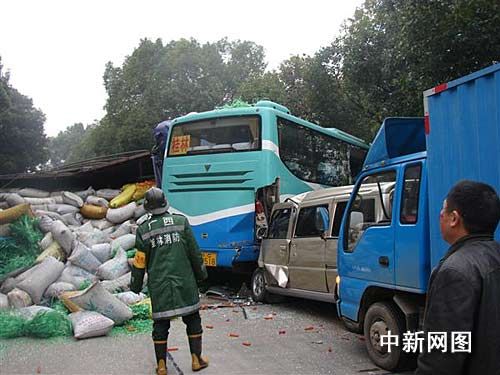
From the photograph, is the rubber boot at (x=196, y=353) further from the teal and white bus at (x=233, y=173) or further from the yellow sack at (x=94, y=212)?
the yellow sack at (x=94, y=212)

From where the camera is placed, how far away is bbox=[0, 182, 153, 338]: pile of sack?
648 cm

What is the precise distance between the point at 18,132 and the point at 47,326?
21038mm

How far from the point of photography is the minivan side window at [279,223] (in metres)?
8.31

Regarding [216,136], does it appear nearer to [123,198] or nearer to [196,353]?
[123,198]

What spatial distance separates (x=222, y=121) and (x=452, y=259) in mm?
7634

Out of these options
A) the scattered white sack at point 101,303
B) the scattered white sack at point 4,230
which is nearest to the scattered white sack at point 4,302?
the scattered white sack at point 101,303

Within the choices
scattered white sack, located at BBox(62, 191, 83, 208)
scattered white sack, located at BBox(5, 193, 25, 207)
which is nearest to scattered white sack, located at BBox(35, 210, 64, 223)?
scattered white sack, located at BBox(5, 193, 25, 207)

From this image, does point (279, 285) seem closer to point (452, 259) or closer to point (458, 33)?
point (458, 33)

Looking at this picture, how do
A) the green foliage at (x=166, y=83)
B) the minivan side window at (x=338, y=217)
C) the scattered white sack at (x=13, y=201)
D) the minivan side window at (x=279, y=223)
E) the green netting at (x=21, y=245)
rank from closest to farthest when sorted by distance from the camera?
the minivan side window at (x=338, y=217) < the green netting at (x=21, y=245) < the minivan side window at (x=279, y=223) < the scattered white sack at (x=13, y=201) < the green foliage at (x=166, y=83)

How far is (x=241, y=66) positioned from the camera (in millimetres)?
30562

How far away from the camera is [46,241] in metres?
9.12

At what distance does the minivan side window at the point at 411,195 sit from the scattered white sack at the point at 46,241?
6728 millimetres

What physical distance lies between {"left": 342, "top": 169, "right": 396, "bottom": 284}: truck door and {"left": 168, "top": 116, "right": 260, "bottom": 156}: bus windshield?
12.4 ft

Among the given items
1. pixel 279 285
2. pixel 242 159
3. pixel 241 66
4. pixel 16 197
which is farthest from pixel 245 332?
pixel 241 66
